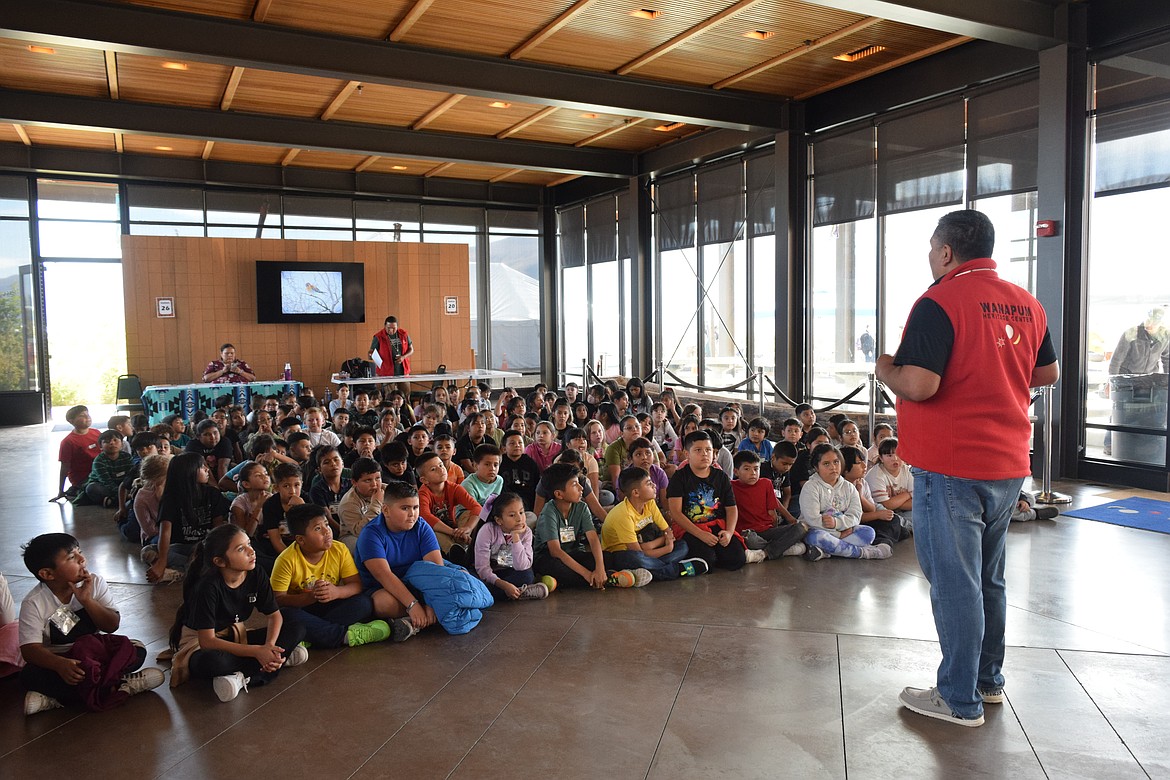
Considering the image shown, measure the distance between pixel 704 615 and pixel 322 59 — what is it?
6663 mm

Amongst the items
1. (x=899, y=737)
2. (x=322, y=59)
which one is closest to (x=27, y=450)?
(x=322, y=59)

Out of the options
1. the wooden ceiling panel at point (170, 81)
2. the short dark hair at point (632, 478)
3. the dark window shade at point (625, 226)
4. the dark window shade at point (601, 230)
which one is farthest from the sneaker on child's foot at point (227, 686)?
the dark window shade at point (601, 230)

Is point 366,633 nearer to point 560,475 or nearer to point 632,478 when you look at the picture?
point 560,475

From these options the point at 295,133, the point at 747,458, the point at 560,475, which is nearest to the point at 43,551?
the point at 560,475

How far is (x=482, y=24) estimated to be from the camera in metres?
8.02

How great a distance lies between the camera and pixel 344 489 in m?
6.29

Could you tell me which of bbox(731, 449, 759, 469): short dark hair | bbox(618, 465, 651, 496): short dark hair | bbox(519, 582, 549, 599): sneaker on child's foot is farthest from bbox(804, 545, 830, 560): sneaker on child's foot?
bbox(519, 582, 549, 599): sneaker on child's foot

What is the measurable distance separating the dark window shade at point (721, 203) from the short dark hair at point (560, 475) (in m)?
8.26

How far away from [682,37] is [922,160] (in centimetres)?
321

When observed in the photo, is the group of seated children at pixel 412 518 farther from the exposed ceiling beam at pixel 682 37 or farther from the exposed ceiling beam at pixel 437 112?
the exposed ceiling beam at pixel 437 112

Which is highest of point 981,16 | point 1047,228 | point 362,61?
point 362,61

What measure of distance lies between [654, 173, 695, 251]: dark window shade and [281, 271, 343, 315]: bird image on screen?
594cm

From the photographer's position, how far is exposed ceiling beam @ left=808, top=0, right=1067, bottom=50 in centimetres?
670

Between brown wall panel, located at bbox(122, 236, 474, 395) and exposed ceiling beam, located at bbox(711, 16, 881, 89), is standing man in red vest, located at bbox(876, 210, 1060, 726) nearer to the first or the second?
exposed ceiling beam, located at bbox(711, 16, 881, 89)
